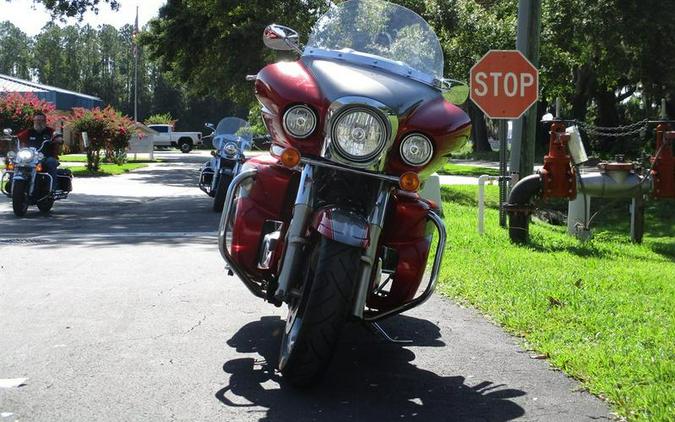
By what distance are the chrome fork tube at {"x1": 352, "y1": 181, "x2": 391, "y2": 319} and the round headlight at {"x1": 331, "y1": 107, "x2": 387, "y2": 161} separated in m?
0.25

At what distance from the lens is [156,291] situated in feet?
25.4

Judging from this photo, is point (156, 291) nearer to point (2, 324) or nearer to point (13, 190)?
point (2, 324)

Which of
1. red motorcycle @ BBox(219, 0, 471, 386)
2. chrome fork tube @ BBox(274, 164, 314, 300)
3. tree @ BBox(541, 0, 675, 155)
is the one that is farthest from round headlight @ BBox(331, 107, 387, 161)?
tree @ BBox(541, 0, 675, 155)

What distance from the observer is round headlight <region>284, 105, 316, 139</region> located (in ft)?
17.1

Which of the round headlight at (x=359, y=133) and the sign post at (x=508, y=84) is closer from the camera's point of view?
the round headlight at (x=359, y=133)

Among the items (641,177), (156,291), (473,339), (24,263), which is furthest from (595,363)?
(641,177)

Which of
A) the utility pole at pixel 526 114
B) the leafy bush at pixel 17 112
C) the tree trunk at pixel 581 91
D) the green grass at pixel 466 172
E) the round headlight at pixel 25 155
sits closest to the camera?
the utility pole at pixel 526 114

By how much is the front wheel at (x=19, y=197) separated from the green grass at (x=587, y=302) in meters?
6.89

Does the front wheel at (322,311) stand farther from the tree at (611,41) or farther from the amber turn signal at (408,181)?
the tree at (611,41)

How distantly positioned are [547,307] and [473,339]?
43.9 inches

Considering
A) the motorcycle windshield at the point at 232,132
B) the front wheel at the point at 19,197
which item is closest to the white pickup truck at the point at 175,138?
the motorcycle windshield at the point at 232,132

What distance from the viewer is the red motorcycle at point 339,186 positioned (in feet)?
15.8

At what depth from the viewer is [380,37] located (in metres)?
6.27

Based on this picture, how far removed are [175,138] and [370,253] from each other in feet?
212
